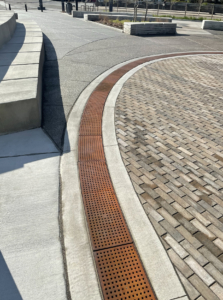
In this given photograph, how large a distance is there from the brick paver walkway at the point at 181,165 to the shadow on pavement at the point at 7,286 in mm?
2038

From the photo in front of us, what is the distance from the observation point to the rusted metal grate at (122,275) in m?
2.96

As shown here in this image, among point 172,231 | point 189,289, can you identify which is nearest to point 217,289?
point 189,289

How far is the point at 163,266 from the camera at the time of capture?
3.25 metres

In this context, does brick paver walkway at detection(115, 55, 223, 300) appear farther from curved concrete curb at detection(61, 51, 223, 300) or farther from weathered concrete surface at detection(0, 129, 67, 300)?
weathered concrete surface at detection(0, 129, 67, 300)

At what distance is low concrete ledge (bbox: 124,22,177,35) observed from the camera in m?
19.5

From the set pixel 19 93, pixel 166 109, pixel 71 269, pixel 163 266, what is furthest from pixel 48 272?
pixel 166 109

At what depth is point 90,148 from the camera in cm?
557

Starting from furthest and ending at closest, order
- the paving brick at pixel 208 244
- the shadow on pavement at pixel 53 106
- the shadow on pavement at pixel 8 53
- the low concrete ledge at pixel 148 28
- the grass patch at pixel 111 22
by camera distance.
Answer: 1. the grass patch at pixel 111 22
2. the low concrete ledge at pixel 148 28
3. the shadow on pavement at pixel 8 53
4. the shadow on pavement at pixel 53 106
5. the paving brick at pixel 208 244

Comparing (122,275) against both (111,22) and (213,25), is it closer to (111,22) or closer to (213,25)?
(111,22)

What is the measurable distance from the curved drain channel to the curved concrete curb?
9cm

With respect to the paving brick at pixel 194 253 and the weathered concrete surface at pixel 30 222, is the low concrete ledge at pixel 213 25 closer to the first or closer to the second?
the weathered concrete surface at pixel 30 222

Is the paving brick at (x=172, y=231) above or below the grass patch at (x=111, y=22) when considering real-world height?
below

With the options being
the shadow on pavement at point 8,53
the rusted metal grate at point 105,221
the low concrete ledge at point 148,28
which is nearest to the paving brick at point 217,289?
the rusted metal grate at point 105,221

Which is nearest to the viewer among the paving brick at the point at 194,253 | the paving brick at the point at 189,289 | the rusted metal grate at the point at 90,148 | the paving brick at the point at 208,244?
the paving brick at the point at 189,289
